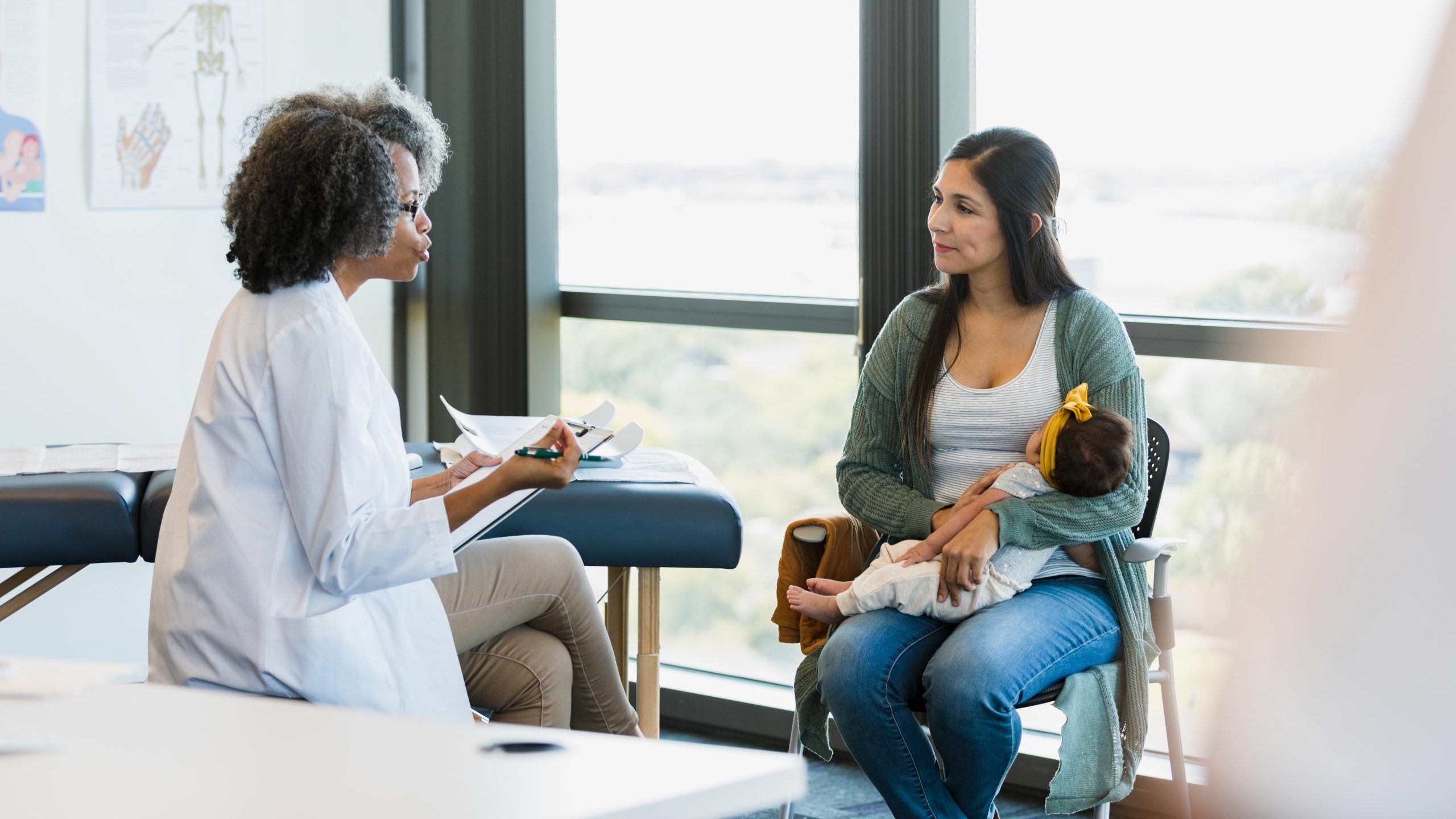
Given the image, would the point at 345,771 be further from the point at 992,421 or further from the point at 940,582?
the point at 992,421

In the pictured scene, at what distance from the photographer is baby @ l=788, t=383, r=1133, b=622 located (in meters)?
1.90

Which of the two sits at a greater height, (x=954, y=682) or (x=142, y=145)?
(x=142, y=145)

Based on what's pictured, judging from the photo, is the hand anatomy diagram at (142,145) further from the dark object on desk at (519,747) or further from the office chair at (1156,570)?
the dark object on desk at (519,747)

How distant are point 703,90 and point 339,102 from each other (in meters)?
1.45

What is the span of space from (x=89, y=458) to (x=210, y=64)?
1156mm

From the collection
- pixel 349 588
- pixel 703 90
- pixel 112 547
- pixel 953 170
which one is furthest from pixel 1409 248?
pixel 703 90

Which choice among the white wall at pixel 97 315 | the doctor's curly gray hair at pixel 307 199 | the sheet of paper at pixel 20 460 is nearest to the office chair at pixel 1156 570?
the doctor's curly gray hair at pixel 307 199

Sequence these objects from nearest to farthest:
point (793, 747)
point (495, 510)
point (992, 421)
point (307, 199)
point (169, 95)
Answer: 1. point (307, 199)
2. point (495, 510)
3. point (992, 421)
4. point (793, 747)
5. point (169, 95)

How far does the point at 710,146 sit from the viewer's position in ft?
10.5

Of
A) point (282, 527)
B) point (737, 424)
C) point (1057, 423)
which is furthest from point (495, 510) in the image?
point (737, 424)

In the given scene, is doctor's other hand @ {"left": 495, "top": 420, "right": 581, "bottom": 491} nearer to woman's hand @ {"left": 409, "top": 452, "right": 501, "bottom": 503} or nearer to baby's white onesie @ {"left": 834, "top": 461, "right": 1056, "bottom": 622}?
woman's hand @ {"left": 409, "top": 452, "right": 501, "bottom": 503}

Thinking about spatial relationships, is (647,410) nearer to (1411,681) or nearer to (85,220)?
(85,220)

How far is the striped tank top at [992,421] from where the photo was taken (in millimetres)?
2068

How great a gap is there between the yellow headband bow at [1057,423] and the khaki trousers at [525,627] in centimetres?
76
